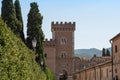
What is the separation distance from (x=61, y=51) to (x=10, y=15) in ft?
213

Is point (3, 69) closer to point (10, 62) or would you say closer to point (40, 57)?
point (10, 62)

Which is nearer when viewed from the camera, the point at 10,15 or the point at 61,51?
the point at 10,15

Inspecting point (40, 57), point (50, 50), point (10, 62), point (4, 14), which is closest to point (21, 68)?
point (10, 62)

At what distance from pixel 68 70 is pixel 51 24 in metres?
13.5

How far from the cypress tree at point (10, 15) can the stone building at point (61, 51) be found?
60.3 m

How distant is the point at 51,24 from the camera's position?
353 feet

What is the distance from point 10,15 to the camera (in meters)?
40.0

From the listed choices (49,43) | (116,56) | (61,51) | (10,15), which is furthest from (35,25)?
(61,51)

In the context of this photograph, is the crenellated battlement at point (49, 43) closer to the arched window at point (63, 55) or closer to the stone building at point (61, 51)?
the stone building at point (61, 51)

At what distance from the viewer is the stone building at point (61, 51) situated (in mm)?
102812

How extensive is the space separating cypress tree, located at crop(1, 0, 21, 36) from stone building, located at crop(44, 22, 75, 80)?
198ft

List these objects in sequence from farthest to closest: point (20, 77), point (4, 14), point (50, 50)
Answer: point (50, 50)
point (4, 14)
point (20, 77)

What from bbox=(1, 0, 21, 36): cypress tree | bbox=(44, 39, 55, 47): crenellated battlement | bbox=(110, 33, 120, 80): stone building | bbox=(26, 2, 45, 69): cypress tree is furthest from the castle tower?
bbox=(1, 0, 21, 36): cypress tree

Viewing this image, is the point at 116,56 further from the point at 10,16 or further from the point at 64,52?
the point at 64,52
